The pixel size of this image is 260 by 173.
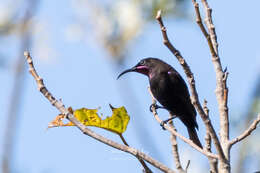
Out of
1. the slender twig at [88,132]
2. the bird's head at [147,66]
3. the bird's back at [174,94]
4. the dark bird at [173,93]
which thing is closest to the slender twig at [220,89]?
the slender twig at [88,132]

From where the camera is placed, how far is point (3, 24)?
591 cm

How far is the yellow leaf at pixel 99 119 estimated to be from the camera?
115 inches

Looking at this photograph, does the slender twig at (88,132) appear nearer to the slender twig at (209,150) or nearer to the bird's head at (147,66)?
the slender twig at (209,150)

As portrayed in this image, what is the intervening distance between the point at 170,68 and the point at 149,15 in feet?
1.97

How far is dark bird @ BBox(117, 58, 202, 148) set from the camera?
5.21 metres

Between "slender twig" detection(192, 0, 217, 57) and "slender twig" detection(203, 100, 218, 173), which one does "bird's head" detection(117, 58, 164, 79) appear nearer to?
"slender twig" detection(203, 100, 218, 173)

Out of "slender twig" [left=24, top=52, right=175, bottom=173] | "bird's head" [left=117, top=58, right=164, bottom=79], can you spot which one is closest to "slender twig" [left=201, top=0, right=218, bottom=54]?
"slender twig" [left=24, top=52, right=175, bottom=173]

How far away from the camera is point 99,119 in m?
2.96

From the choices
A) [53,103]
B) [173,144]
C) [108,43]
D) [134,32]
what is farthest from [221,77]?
[134,32]

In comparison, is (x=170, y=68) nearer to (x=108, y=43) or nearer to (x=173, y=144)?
(x=108, y=43)

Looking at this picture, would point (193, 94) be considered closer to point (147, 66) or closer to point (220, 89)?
point (220, 89)

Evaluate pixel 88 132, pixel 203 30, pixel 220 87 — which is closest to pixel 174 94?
pixel 220 87

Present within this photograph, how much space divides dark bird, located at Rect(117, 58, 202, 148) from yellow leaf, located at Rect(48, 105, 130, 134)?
211 centimetres

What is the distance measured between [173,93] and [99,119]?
8.22 feet
